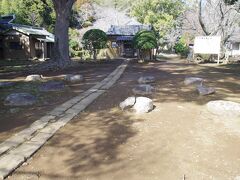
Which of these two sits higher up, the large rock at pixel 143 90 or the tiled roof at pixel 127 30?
the tiled roof at pixel 127 30

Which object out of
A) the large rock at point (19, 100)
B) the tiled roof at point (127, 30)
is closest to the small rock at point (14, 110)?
the large rock at point (19, 100)

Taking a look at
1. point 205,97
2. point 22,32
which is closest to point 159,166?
point 205,97

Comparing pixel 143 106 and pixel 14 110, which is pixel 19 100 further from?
pixel 143 106

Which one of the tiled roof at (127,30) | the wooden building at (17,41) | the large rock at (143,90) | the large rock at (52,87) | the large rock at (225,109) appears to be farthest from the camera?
the tiled roof at (127,30)

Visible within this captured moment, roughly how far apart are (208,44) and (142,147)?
2112 centimetres

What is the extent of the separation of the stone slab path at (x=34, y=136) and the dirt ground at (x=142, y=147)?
0.49ft

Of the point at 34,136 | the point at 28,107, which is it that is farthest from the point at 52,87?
the point at 34,136

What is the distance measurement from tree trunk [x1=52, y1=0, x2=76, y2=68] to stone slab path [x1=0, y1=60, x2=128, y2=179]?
500 inches

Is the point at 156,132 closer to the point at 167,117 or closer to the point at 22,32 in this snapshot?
the point at 167,117

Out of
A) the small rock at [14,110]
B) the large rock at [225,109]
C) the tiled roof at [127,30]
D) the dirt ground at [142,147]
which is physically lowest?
the dirt ground at [142,147]

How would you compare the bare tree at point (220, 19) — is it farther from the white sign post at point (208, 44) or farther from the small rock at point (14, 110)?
the small rock at point (14, 110)

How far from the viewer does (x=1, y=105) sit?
28.5 ft

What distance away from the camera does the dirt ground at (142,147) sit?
16.0 feet

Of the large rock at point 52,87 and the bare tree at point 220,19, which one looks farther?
the bare tree at point 220,19
